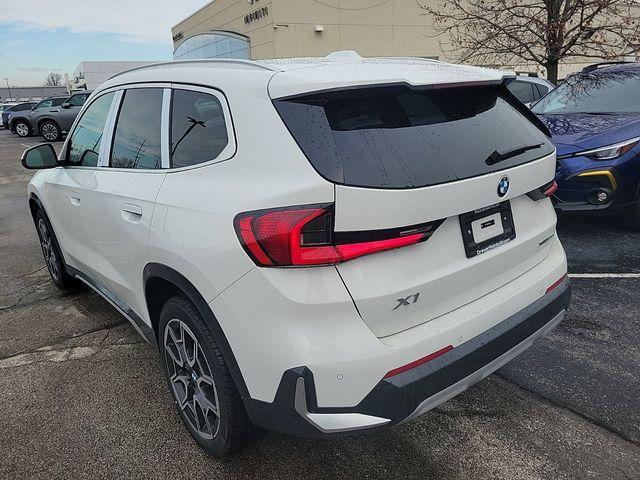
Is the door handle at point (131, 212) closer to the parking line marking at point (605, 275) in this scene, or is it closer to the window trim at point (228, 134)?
the window trim at point (228, 134)

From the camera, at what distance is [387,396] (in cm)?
178

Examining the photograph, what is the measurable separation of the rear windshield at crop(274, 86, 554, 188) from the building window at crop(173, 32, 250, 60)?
31.8 m

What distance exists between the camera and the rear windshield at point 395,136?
176 centimetres

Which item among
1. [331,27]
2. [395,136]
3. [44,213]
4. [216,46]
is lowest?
[44,213]

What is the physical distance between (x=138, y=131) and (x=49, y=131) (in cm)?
2070

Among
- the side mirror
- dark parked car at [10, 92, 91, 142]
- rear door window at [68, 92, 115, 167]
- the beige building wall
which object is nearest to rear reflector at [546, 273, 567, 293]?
rear door window at [68, 92, 115, 167]

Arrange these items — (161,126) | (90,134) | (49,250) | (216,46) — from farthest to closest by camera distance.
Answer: (216,46)
(49,250)
(90,134)
(161,126)

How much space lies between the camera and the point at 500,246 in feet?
7.04

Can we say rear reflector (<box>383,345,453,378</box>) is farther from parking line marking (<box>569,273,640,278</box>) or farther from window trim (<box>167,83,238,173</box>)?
parking line marking (<box>569,273,640,278</box>)

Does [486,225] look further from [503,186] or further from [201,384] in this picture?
[201,384]

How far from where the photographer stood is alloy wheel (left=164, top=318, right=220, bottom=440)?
2.24m

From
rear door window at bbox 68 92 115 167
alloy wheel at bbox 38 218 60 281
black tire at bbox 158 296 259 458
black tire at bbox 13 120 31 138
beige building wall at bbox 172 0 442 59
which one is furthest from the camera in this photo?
beige building wall at bbox 172 0 442 59

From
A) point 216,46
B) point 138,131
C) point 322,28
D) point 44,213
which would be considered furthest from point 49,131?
point 216,46

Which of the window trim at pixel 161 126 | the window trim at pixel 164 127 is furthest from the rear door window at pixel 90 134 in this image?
the window trim at pixel 161 126
